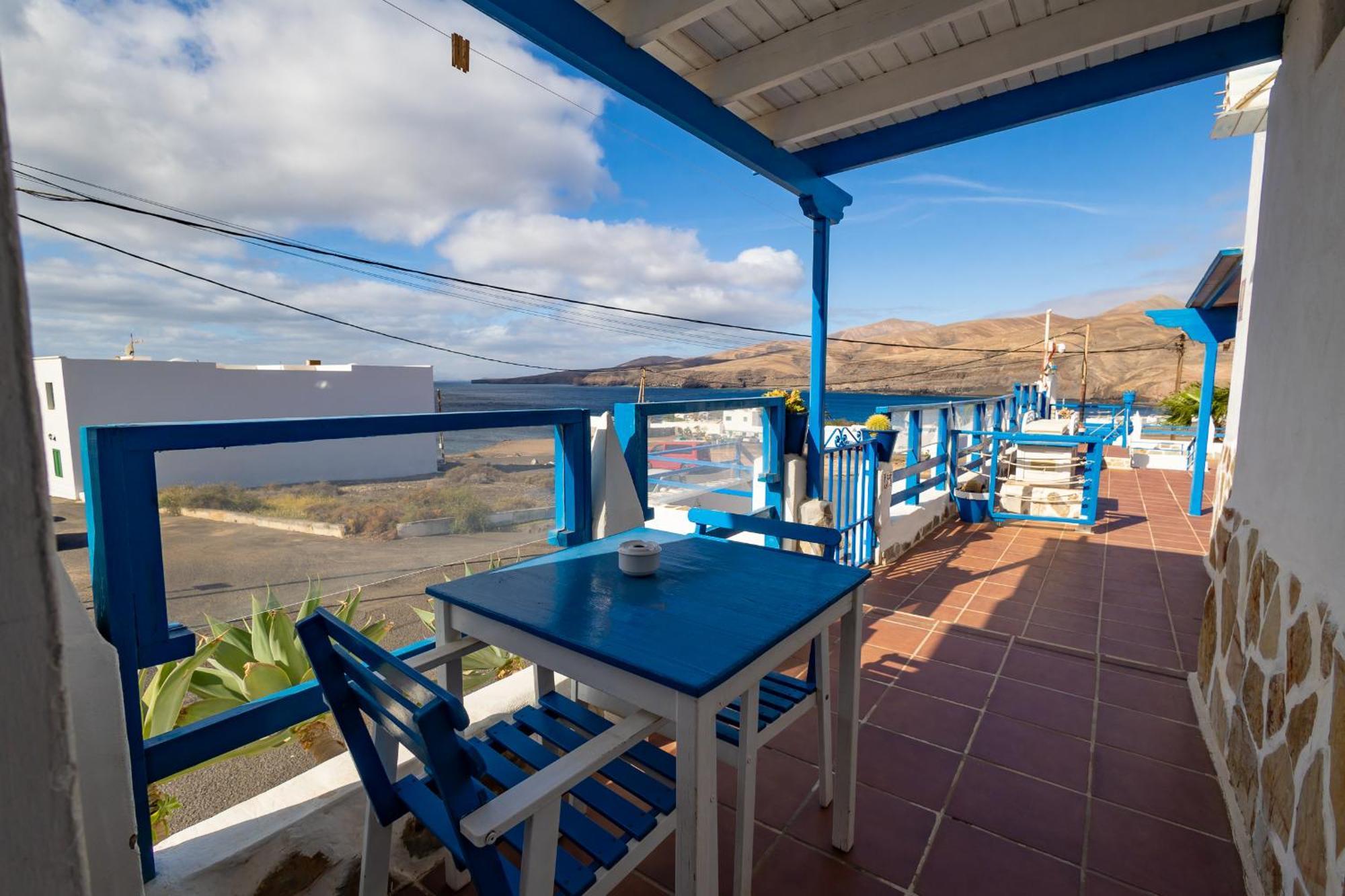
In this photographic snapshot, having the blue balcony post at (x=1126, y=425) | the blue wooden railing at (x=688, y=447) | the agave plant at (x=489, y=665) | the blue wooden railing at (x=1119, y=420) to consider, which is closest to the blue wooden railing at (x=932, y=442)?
the blue wooden railing at (x=688, y=447)

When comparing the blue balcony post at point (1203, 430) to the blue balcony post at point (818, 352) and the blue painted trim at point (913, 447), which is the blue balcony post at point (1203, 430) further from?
A: the blue balcony post at point (818, 352)

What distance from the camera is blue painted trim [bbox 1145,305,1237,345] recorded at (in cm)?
570

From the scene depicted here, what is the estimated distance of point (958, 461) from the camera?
613cm

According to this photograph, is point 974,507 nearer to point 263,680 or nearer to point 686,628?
point 686,628

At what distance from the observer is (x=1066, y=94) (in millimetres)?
2777

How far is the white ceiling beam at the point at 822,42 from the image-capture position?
221 cm

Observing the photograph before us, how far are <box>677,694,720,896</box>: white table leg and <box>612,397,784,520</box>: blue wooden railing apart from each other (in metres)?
1.49

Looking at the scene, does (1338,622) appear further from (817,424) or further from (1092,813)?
(817,424)

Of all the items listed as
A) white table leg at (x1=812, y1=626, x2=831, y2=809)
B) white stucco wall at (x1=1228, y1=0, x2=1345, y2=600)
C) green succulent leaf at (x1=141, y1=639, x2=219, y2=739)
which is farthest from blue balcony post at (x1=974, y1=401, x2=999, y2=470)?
green succulent leaf at (x1=141, y1=639, x2=219, y2=739)

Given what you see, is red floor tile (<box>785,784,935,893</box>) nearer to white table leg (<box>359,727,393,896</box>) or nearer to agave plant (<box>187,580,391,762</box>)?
white table leg (<box>359,727,393,896</box>)

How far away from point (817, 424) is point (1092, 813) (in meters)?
2.47

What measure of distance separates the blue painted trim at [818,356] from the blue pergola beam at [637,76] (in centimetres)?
40

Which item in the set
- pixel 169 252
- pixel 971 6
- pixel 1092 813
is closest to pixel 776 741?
pixel 1092 813

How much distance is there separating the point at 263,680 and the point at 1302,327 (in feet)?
10.2
